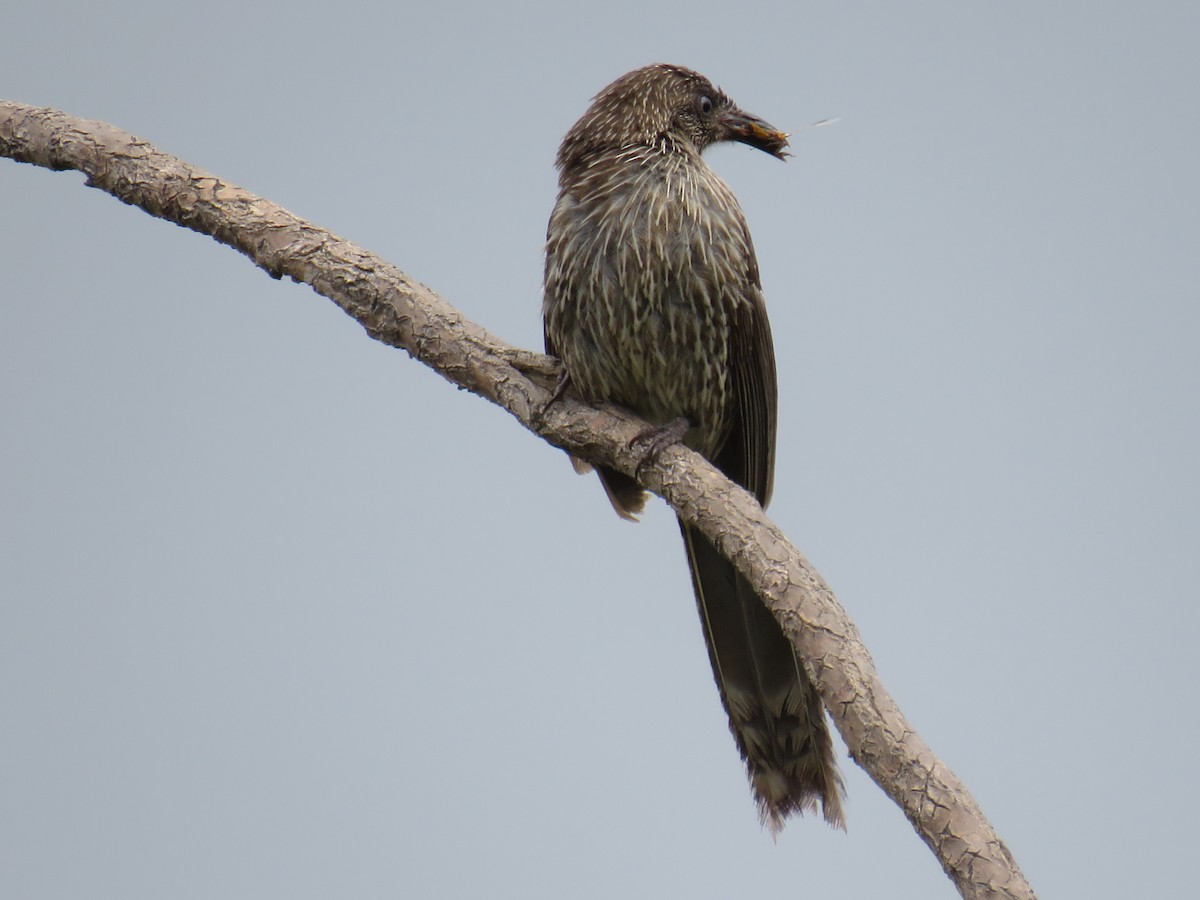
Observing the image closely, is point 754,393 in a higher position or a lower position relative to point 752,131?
lower

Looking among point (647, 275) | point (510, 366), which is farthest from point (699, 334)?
point (510, 366)

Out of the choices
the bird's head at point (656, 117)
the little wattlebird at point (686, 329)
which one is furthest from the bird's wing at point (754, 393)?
the bird's head at point (656, 117)

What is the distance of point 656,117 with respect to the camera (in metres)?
4.33

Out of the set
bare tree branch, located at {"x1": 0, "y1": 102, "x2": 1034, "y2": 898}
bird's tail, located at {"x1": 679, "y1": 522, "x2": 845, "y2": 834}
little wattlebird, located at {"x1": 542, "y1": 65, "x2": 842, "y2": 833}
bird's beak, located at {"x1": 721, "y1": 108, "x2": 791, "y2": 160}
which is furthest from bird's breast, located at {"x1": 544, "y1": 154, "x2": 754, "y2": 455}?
bird's tail, located at {"x1": 679, "y1": 522, "x2": 845, "y2": 834}

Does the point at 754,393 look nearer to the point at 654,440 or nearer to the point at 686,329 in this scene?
the point at 686,329

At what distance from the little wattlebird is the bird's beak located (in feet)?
0.68

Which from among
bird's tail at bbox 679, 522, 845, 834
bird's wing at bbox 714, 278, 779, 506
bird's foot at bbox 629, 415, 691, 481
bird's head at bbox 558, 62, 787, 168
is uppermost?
bird's head at bbox 558, 62, 787, 168

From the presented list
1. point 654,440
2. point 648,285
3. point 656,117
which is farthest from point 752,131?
point 654,440

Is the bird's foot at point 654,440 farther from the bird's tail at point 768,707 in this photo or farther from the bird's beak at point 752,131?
the bird's beak at point 752,131

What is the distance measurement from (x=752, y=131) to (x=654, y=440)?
4.37 ft

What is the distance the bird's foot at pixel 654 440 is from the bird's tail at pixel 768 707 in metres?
0.54

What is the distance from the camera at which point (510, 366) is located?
12.9 feet

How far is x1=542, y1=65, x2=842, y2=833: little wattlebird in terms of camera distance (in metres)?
3.96

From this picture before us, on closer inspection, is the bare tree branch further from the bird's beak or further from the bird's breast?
the bird's beak
